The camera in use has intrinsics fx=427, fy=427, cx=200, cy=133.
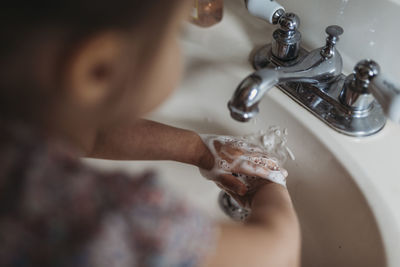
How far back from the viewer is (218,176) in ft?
1.80

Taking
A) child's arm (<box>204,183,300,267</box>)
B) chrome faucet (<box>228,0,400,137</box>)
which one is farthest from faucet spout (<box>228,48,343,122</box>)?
child's arm (<box>204,183,300,267</box>)

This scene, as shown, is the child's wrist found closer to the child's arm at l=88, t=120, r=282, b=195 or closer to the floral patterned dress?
the child's arm at l=88, t=120, r=282, b=195

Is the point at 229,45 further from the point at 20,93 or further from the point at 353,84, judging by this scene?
the point at 20,93

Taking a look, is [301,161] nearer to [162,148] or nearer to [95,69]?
[162,148]

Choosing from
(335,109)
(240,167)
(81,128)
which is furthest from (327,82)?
(81,128)

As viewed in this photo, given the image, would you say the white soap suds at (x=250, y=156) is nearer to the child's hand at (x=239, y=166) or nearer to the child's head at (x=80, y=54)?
the child's hand at (x=239, y=166)

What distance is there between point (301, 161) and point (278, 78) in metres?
0.15

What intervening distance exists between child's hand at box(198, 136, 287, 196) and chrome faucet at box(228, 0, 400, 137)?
0.09 meters

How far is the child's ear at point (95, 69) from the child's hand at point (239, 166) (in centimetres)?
30

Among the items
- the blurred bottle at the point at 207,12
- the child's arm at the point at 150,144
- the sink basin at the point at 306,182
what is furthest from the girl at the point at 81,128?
the blurred bottle at the point at 207,12

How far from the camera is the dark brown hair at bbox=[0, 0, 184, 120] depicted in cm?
22

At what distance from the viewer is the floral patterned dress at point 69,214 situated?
25cm

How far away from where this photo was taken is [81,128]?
0.28 m

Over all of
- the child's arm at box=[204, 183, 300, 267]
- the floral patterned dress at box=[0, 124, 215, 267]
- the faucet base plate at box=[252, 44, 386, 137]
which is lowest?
the child's arm at box=[204, 183, 300, 267]
